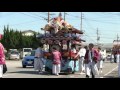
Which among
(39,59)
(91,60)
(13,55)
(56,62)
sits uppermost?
(91,60)

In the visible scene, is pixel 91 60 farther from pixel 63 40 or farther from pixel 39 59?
pixel 39 59

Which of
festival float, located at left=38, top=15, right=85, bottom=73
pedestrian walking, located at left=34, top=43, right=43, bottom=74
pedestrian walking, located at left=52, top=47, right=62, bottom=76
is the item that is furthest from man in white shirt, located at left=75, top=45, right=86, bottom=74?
pedestrian walking, located at left=34, top=43, right=43, bottom=74

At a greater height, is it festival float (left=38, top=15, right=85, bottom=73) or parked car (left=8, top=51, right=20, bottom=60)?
festival float (left=38, top=15, right=85, bottom=73)


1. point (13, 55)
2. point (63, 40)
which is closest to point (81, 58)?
point (63, 40)

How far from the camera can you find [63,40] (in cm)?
2128

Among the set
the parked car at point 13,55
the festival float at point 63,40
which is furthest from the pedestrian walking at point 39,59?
the parked car at point 13,55

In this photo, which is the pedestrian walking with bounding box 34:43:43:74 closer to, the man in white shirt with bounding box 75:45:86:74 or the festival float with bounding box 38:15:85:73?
the festival float with bounding box 38:15:85:73

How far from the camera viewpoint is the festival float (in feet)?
69.1
